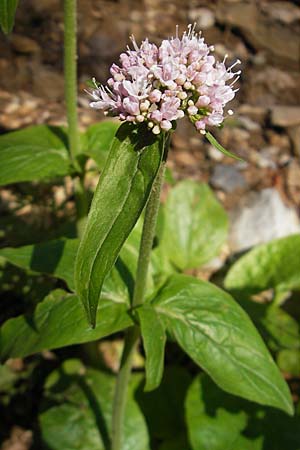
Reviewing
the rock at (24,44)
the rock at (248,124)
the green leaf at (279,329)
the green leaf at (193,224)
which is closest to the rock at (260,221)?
the green leaf at (193,224)

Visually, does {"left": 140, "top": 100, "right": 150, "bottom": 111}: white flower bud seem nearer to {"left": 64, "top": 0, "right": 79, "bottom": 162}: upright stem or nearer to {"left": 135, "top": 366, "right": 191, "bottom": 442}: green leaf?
{"left": 64, "top": 0, "right": 79, "bottom": 162}: upright stem

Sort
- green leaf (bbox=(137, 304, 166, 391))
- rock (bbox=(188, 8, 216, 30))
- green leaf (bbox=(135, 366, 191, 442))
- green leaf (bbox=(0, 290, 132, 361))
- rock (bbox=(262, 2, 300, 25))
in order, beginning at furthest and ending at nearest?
rock (bbox=(262, 2, 300, 25)) → rock (bbox=(188, 8, 216, 30)) → green leaf (bbox=(135, 366, 191, 442)) → green leaf (bbox=(0, 290, 132, 361)) → green leaf (bbox=(137, 304, 166, 391))

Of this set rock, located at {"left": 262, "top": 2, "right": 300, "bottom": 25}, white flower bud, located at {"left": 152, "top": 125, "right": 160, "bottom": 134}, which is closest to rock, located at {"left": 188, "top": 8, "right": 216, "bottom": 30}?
rock, located at {"left": 262, "top": 2, "right": 300, "bottom": 25}

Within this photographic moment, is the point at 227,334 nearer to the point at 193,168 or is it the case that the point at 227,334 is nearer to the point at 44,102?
the point at 193,168

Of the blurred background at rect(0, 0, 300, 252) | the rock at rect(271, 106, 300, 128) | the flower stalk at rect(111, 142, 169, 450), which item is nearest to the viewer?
the flower stalk at rect(111, 142, 169, 450)

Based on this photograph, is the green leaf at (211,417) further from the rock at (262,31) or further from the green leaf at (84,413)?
the rock at (262,31)

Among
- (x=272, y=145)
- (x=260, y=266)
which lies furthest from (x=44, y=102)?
(x=260, y=266)
